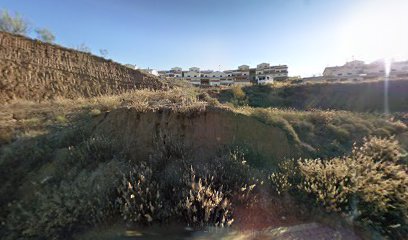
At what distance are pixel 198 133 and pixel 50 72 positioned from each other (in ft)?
71.0

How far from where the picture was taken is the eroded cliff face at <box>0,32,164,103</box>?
20328 mm

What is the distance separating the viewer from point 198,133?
7484 millimetres

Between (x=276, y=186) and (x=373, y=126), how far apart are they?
6979 millimetres

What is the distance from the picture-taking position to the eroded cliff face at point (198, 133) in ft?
23.5

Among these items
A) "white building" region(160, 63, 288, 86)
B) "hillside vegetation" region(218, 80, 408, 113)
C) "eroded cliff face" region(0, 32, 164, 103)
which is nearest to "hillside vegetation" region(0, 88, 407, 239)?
"eroded cliff face" region(0, 32, 164, 103)

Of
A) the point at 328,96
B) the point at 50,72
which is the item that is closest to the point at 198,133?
the point at 50,72

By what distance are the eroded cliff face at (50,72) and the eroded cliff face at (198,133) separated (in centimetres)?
1663

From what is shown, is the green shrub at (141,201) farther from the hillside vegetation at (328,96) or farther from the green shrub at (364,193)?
Answer: the hillside vegetation at (328,96)

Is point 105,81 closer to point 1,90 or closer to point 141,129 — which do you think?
point 1,90

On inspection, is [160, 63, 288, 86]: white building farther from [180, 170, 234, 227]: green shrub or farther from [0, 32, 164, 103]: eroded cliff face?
[180, 170, 234, 227]: green shrub

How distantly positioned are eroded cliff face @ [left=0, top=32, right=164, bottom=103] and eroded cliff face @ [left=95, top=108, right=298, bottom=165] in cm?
1663

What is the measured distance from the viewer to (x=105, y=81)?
28.3 metres

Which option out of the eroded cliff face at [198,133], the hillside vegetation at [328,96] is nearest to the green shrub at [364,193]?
the eroded cliff face at [198,133]

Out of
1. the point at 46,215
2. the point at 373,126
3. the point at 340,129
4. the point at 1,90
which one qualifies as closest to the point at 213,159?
the point at 46,215
